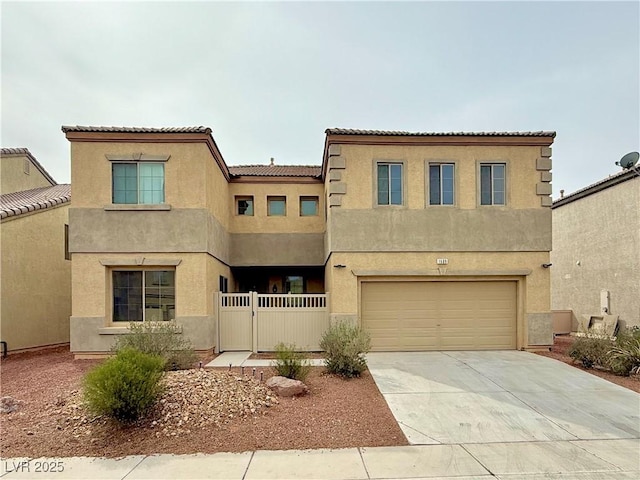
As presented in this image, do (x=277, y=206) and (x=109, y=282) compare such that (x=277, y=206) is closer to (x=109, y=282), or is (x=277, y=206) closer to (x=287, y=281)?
(x=287, y=281)

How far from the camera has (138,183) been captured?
11039 millimetres

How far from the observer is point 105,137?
10.8 metres

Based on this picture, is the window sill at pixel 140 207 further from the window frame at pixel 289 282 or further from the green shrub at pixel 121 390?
the window frame at pixel 289 282

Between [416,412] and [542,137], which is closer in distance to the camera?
[416,412]

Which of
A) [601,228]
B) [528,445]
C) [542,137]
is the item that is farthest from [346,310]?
[601,228]

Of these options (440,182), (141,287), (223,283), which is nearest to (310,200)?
(223,283)

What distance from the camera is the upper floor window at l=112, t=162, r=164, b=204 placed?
11.0 meters

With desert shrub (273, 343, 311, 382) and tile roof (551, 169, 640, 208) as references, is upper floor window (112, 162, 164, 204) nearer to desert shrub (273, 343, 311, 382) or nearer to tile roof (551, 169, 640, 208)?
desert shrub (273, 343, 311, 382)

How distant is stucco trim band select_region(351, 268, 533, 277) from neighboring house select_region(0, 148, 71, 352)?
35.9ft

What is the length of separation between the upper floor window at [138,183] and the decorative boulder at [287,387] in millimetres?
6477

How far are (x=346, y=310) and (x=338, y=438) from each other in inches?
224

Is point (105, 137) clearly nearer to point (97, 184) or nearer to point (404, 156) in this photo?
point (97, 184)

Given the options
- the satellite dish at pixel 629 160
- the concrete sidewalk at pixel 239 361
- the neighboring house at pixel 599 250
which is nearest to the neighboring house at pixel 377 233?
the concrete sidewalk at pixel 239 361

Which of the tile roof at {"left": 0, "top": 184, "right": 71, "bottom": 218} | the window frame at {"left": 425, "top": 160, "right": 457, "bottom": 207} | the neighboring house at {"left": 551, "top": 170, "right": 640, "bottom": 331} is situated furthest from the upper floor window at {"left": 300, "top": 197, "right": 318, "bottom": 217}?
the neighboring house at {"left": 551, "top": 170, "right": 640, "bottom": 331}
